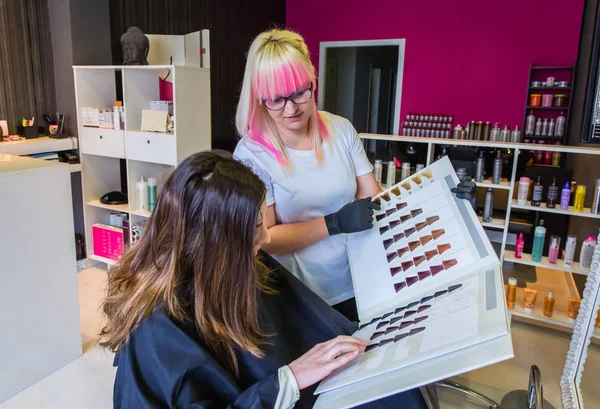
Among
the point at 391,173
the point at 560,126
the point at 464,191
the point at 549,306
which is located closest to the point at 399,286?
the point at 464,191

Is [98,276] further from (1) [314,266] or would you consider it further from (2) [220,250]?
(2) [220,250]

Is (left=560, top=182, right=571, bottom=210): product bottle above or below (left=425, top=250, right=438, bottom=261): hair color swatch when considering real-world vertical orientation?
below

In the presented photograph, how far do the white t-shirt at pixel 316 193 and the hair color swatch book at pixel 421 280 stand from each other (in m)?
0.10

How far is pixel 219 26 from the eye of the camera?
517 centimetres

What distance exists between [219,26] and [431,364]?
5.11 metres

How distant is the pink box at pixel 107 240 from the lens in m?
3.51

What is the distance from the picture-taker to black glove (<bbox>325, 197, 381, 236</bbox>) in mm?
1245


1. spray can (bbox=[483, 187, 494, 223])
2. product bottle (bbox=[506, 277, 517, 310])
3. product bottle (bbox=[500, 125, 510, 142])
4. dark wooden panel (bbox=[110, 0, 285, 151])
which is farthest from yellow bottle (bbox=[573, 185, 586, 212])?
dark wooden panel (bbox=[110, 0, 285, 151])

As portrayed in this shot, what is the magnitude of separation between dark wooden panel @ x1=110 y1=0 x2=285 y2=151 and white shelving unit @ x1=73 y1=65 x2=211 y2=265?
75 centimetres

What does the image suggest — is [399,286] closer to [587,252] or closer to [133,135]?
[587,252]

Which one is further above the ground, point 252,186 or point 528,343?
point 252,186

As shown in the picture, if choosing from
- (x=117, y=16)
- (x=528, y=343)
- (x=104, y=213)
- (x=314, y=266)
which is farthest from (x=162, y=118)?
(x=528, y=343)

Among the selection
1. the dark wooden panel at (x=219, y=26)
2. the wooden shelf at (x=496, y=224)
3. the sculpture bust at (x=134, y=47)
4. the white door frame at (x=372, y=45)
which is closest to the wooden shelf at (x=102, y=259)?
the sculpture bust at (x=134, y=47)

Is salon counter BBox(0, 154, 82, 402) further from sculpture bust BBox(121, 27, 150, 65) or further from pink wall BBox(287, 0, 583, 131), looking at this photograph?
pink wall BBox(287, 0, 583, 131)
